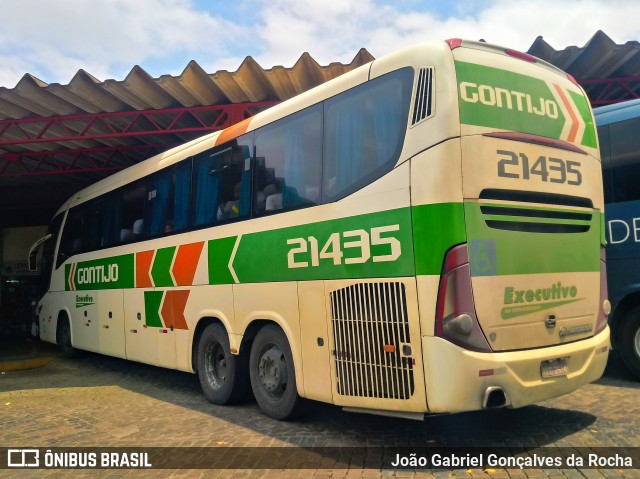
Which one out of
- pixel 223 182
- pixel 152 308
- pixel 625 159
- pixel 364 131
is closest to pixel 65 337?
pixel 152 308

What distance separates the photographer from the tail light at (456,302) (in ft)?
13.5

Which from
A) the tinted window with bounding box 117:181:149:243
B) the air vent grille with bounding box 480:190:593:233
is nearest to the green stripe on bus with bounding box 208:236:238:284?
the tinted window with bounding box 117:181:149:243

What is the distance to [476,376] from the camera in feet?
13.3

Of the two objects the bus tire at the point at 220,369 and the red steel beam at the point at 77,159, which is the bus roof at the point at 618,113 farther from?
the red steel beam at the point at 77,159

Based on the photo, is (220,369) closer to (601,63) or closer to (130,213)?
(130,213)

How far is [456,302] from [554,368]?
3.80 feet

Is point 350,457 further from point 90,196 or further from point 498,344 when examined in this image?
point 90,196

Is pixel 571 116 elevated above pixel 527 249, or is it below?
above

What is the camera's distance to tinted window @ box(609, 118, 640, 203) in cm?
690

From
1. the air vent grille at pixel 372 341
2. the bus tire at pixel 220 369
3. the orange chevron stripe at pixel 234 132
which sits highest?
the orange chevron stripe at pixel 234 132

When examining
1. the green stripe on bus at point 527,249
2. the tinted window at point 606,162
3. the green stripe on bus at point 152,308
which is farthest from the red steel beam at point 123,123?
the green stripe on bus at point 527,249

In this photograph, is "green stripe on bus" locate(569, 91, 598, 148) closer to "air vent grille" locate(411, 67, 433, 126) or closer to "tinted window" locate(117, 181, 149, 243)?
"air vent grille" locate(411, 67, 433, 126)

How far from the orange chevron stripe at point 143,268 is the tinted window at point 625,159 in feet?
21.6

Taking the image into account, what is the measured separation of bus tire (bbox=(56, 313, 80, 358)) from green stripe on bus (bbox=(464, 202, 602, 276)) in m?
9.97
